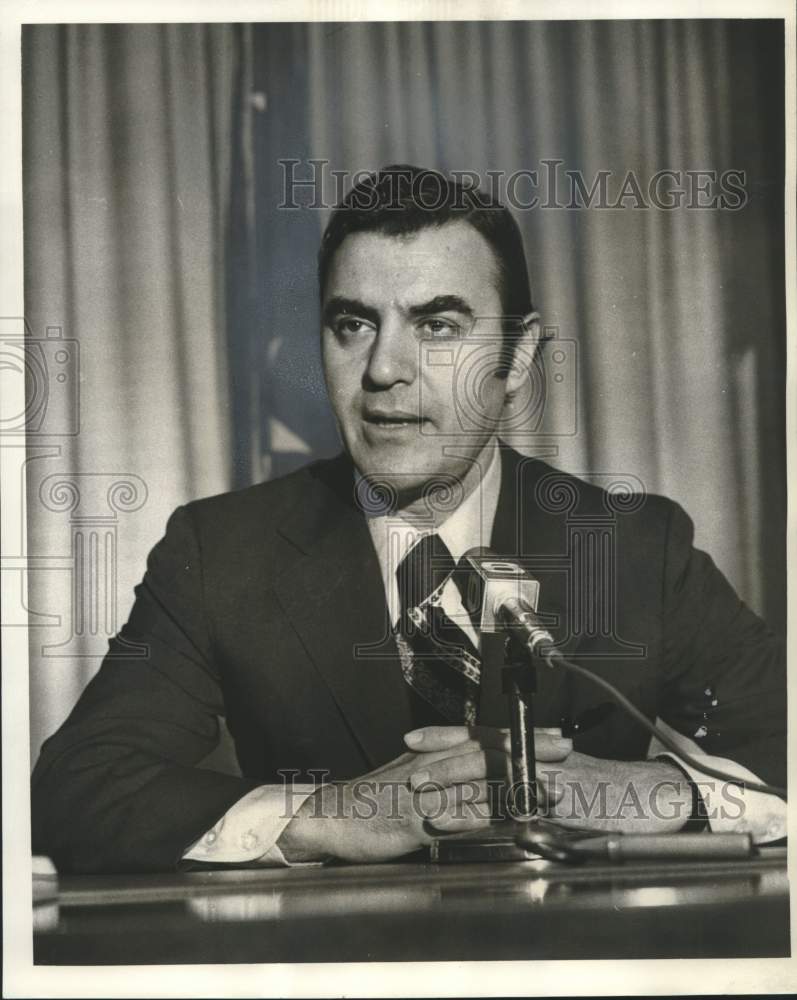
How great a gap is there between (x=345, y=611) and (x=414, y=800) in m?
0.41

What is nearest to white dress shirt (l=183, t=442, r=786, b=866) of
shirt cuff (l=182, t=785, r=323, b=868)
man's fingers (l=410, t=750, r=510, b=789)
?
shirt cuff (l=182, t=785, r=323, b=868)

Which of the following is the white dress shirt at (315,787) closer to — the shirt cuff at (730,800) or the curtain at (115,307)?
the shirt cuff at (730,800)

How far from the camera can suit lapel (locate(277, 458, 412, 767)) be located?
2.20 meters

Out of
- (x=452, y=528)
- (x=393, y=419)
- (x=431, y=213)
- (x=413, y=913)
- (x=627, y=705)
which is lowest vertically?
(x=413, y=913)

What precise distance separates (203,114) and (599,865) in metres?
1.78

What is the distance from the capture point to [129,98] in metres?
2.27

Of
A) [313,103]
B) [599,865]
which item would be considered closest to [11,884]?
[599,865]

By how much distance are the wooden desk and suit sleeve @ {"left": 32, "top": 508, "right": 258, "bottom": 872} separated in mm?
91

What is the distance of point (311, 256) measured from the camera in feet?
7.34

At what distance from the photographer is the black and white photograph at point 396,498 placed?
2.20 m

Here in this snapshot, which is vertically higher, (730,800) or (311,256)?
(311,256)

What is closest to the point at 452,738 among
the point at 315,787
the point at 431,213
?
the point at 315,787

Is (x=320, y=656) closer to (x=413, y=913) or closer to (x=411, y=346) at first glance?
(x=413, y=913)

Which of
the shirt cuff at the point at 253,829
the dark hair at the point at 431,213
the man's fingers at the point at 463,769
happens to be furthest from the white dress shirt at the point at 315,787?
the dark hair at the point at 431,213
